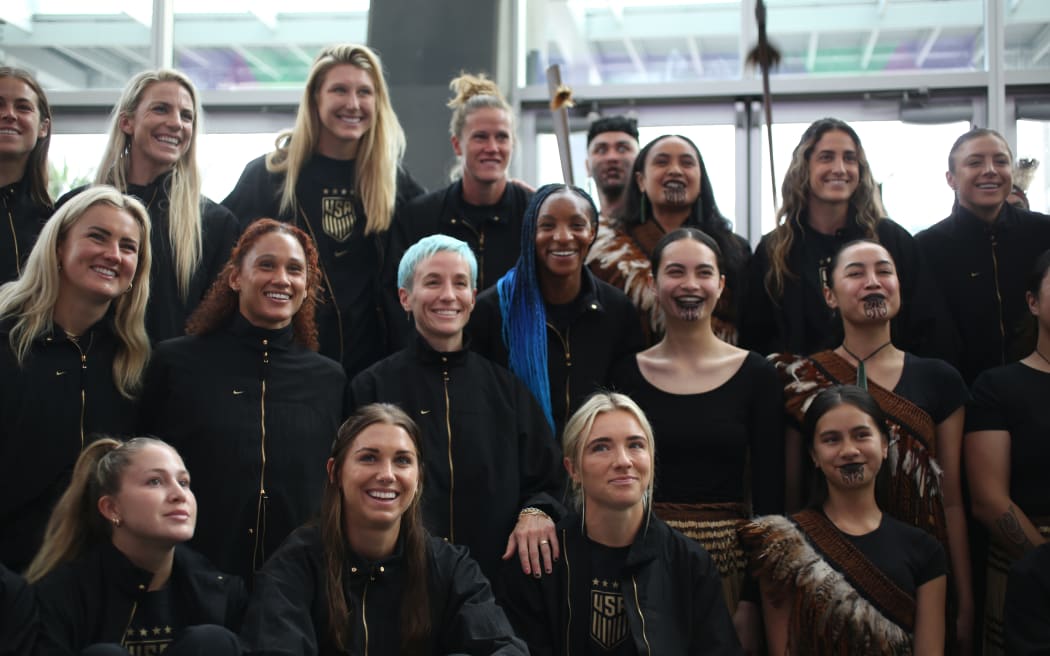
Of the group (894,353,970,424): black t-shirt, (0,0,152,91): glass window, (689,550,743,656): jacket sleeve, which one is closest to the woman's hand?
(689,550,743,656): jacket sleeve

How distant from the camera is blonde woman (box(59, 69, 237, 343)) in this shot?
12.3 ft

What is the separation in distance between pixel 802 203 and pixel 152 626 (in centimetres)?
259

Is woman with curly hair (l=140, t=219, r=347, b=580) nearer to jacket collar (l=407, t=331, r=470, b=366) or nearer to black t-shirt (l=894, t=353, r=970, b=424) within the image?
jacket collar (l=407, t=331, r=470, b=366)

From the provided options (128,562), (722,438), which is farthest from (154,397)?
(722,438)

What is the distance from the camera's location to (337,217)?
13.3 ft

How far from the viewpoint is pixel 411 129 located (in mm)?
6938

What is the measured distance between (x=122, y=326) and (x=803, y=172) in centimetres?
237

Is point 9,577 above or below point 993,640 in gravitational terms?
above

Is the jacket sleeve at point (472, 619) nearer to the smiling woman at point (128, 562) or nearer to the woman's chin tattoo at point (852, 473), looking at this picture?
the smiling woman at point (128, 562)

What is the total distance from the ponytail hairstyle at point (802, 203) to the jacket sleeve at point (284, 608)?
1936 millimetres

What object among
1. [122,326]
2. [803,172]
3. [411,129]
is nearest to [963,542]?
[803,172]

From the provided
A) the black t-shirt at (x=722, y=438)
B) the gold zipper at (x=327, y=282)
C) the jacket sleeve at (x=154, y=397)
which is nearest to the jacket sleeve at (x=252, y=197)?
the gold zipper at (x=327, y=282)

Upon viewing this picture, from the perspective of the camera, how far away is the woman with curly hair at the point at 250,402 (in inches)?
124

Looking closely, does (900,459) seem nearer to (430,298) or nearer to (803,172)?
(803,172)
